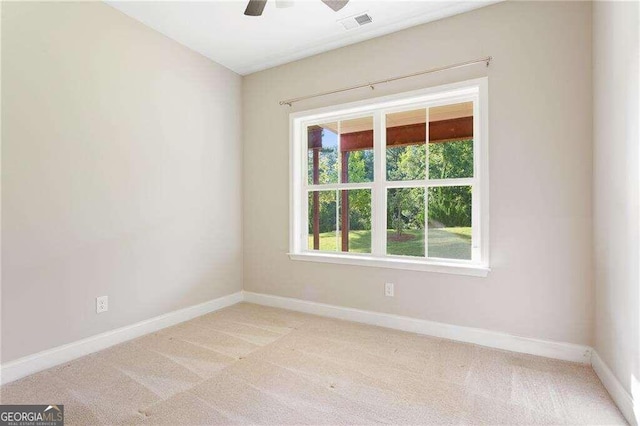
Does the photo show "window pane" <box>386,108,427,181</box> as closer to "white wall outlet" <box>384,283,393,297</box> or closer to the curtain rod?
the curtain rod

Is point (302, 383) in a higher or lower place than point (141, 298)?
lower

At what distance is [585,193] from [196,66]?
3664 millimetres

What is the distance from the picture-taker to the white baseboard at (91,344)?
209 centimetres

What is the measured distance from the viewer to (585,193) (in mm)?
Result: 2279

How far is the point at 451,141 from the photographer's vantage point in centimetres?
286

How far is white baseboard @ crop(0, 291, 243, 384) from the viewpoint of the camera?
209 centimetres

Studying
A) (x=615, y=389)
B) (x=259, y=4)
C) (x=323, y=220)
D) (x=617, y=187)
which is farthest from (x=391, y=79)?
(x=615, y=389)

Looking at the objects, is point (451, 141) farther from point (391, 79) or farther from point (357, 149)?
point (357, 149)

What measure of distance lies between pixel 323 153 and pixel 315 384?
233 centimetres

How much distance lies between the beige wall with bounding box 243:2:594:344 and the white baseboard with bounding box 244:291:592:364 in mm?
58

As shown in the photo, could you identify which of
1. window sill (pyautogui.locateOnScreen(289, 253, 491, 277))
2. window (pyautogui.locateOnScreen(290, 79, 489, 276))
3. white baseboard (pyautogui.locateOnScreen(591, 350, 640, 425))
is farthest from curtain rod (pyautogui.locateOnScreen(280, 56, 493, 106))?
white baseboard (pyautogui.locateOnScreen(591, 350, 640, 425))

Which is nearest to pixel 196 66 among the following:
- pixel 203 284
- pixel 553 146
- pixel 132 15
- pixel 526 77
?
pixel 132 15

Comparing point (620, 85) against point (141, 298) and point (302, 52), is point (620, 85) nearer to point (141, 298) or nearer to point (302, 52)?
point (302, 52)

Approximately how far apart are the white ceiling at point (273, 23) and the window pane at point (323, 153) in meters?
0.80
